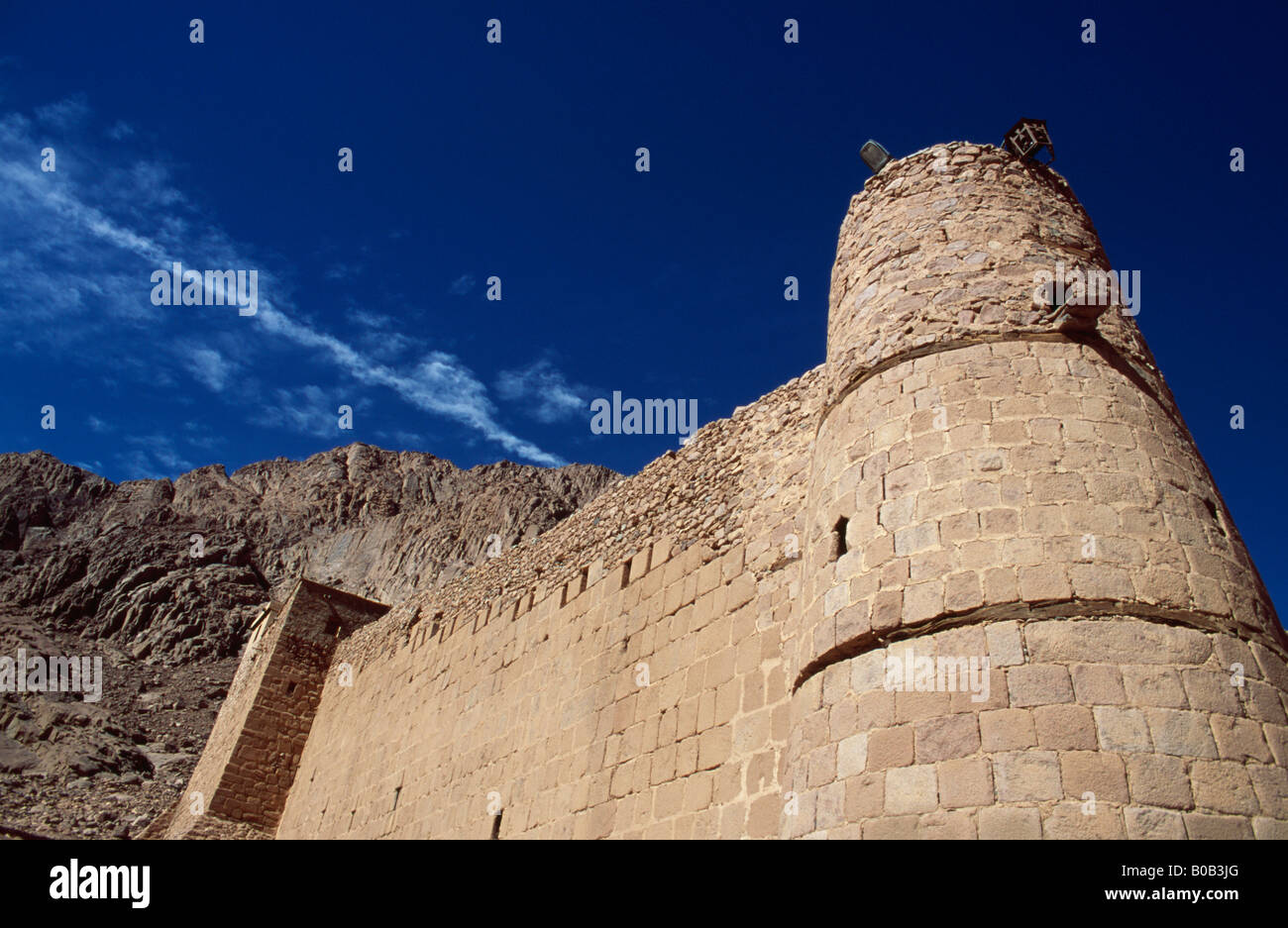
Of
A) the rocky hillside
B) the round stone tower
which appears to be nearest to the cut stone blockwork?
the round stone tower

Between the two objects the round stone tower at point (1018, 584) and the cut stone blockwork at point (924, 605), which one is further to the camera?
the cut stone blockwork at point (924, 605)

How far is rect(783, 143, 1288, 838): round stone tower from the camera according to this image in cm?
406

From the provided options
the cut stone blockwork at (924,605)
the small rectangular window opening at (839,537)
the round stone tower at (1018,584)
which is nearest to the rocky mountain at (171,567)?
the cut stone blockwork at (924,605)

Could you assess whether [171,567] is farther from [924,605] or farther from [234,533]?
[924,605]

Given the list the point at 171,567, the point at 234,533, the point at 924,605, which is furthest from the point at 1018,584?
the point at 234,533

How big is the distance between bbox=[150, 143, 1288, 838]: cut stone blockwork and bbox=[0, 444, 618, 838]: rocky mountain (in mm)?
12131

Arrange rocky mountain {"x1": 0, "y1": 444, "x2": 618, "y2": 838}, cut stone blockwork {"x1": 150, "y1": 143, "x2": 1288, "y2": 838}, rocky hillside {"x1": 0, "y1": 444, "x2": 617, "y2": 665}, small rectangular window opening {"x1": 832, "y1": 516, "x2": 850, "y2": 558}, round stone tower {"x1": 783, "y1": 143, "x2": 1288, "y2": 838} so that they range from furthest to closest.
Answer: rocky hillside {"x1": 0, "y1": 444, "x2": 617, "y2": 665} < rocky mountain {"x1": 0, "y1": 444, "x2": 618, "y2": 838} < small rectangular window opening {"x1": 832, "y1": 516, "x2": 850, "y2": 558} < cut stone blockwork {"x1": 150, "y1": 143, "x2": 1288, "y2": 838} < round stone tower {"x1": 783, "y1": 143, "x2": 1288, "y2": 838}

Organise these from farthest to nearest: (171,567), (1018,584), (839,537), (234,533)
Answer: (234,533) < (171,567) < (839,537) < (1018,584)

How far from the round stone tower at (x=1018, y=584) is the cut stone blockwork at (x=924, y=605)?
16 millimetres

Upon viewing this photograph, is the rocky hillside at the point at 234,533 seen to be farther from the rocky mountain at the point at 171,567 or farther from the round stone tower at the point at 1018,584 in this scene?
the round stone tower at the point at 1018,584

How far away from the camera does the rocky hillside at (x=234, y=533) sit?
39500mm

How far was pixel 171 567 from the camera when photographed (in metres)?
43.5

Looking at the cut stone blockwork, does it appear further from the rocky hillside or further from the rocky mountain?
the rocky hillside

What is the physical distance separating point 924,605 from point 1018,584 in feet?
1.65
